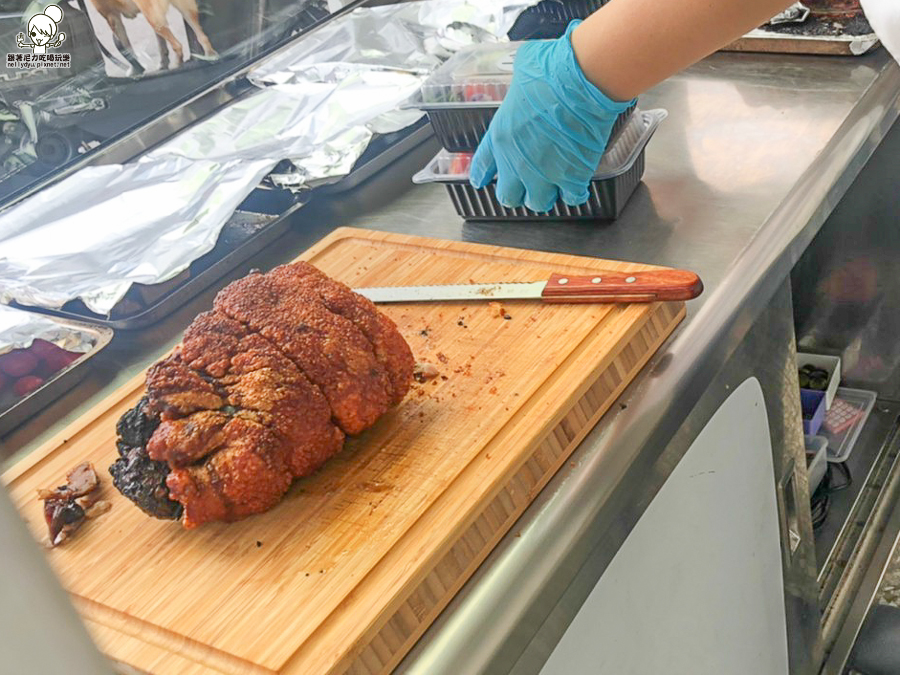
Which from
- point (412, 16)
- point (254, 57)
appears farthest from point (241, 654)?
point (412, 16)

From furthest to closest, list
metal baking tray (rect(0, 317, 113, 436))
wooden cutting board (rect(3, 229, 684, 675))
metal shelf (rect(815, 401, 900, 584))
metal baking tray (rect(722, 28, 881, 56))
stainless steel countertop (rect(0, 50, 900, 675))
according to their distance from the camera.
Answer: metal shelf (rect(815, 401, 900, 584)), metal baking tray (rect(722, 28, 881, 56)), metal baking tray (rect(0, 317, 113, 436)), stainless steel countertop (rect(0, 50, 900, 675)), wooden cutting board (rect(3, 229, 684, 675))

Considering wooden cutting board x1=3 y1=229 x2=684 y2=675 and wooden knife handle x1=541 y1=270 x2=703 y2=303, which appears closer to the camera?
wooden cutting board x1=3 y1=229 x2=684 y2=675

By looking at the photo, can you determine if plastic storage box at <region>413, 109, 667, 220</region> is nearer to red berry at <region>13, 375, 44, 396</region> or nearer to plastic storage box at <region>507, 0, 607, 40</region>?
plastic storage box at <region>507, 0, 607, 40</region>

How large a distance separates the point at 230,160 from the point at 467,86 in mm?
386

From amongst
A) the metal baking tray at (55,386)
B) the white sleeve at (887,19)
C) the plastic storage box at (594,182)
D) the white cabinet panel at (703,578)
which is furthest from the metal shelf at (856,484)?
the metal baking tray at (55,386)

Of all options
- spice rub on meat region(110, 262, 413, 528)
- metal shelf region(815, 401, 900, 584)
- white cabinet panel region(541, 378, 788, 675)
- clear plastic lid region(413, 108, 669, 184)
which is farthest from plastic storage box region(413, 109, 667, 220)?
metal shelf region(815, 401, 900, 584)

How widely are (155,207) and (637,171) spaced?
0.70 metres

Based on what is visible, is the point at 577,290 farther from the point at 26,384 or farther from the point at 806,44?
the point at 806,44

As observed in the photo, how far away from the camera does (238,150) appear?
1.43 metres

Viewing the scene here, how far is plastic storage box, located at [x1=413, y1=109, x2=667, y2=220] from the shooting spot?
1.26 metres

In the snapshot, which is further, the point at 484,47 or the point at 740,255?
the point at 484,47

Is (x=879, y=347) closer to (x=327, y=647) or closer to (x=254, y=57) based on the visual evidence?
(x=254, y=57)

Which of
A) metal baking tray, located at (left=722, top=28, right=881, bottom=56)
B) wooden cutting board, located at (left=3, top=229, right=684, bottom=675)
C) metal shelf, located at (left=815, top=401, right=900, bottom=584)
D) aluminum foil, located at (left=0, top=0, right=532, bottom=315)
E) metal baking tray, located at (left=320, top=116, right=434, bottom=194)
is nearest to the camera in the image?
wooden cutting board, located at (left=3, top=229, right=684, bottom=675)

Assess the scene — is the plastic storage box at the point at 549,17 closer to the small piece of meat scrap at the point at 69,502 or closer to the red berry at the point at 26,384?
the red berry at the point at 26,384
